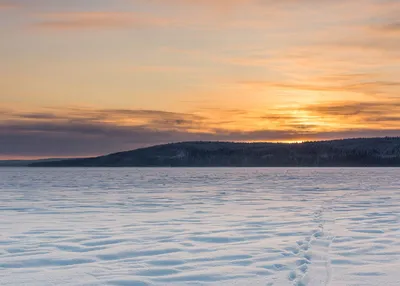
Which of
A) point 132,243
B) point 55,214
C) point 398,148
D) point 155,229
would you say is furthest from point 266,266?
point 398,148

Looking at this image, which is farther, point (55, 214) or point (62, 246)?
point (55, 214)

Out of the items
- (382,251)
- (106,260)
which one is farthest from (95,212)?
(382,251)

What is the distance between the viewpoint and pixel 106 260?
26.8ft

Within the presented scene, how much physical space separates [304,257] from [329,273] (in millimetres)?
1149

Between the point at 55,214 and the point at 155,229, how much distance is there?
14.2 ft

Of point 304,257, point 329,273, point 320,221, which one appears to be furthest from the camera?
point 320,221

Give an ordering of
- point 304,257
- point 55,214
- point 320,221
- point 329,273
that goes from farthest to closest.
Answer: point 55,214 < point 320,221 < point 304,257 < point 329,273

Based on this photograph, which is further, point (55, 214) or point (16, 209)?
point (16, 209)

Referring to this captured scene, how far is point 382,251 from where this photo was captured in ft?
29.2

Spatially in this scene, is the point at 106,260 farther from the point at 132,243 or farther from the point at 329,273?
the point at 329,273

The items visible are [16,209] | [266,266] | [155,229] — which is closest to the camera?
[266,266]

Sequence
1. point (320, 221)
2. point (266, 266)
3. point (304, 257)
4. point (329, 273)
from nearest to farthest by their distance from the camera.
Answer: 1. point (329, 273)
2. point (266, 266)
3. point (304, 257)
4. point (320, 221)

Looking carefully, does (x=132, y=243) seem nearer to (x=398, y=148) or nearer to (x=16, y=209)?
(x=16, y=209)

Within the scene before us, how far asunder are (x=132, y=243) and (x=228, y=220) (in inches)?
163
